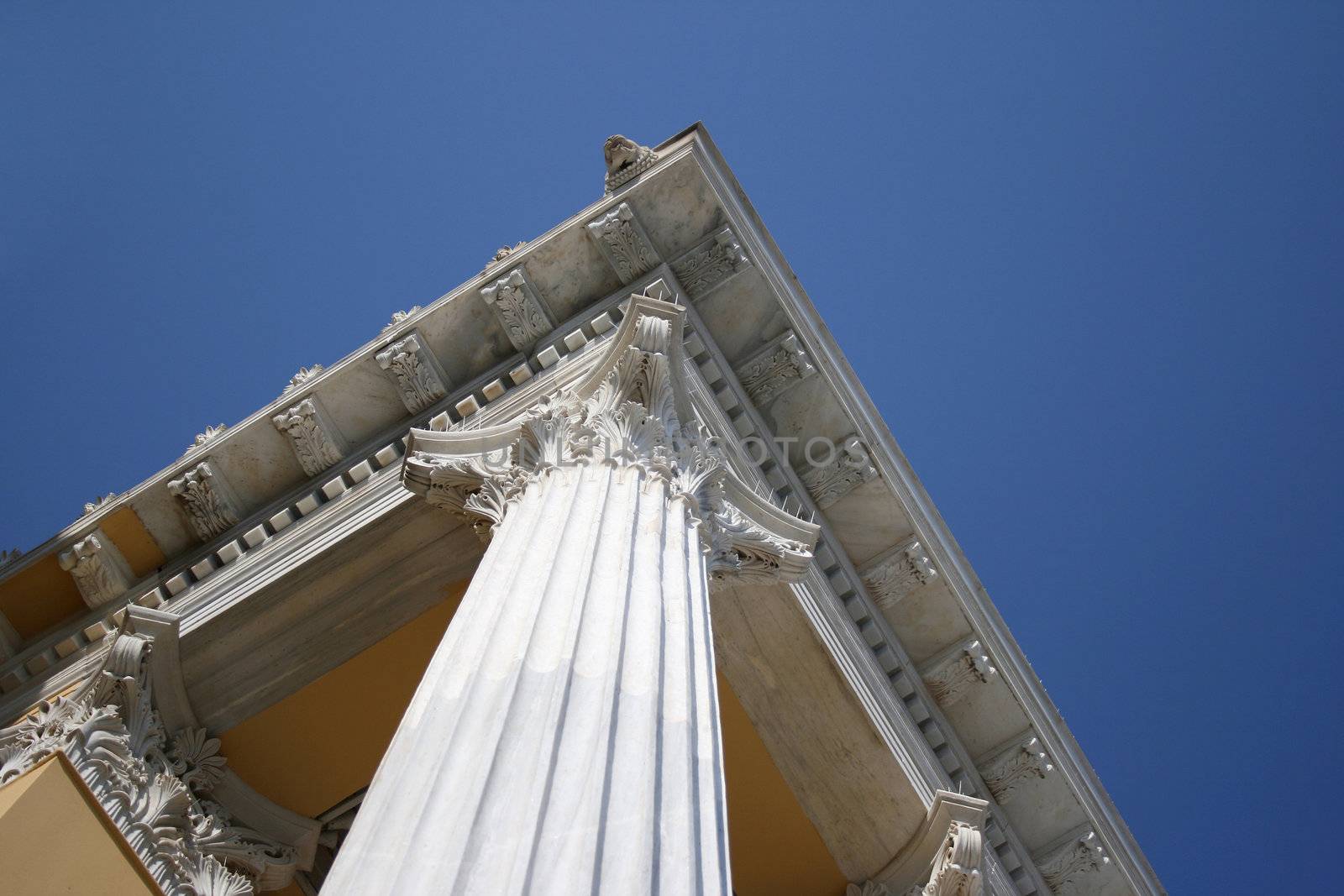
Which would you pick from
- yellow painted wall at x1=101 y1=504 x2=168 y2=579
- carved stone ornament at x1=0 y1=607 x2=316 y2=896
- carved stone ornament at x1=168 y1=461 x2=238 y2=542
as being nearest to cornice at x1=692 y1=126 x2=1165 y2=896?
carved stone ornament at x1=168 y1=461 x2=238 y2=542

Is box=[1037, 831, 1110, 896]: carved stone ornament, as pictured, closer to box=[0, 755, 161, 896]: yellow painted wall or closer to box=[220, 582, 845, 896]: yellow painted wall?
box=[220, 582, 845, 896]: yellow painted wall

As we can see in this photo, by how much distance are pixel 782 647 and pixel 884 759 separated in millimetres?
1358

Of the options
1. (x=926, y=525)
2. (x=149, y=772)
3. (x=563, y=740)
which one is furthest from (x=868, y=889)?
(x=563, y=740)

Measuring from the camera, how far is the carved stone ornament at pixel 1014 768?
13.4 meters

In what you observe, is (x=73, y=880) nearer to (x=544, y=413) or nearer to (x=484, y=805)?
(x=544, y=413)

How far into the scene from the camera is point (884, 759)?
1184 cm

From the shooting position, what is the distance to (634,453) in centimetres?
864

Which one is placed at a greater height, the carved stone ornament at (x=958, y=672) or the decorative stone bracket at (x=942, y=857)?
the carved stone ornament at (x=958, y=672)

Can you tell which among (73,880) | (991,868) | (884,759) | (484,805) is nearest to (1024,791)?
(991,868)

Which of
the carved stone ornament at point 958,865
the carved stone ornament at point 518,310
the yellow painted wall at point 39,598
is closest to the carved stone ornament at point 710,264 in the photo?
the carved stone ornament at point 518,310

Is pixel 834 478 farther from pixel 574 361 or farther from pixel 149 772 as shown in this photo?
pixel 149 772

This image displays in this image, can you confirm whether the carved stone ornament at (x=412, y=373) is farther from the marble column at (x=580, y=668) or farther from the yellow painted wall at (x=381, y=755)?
the marble column at (x=580, y=668)

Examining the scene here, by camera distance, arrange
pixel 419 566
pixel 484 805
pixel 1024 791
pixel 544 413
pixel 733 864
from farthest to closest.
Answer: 1. pixel 1024 791
2. pixel 733 864
3. pixel 419 566
4. pixel 544 413
5. pixel 484 805

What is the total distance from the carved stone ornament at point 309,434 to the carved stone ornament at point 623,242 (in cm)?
300
